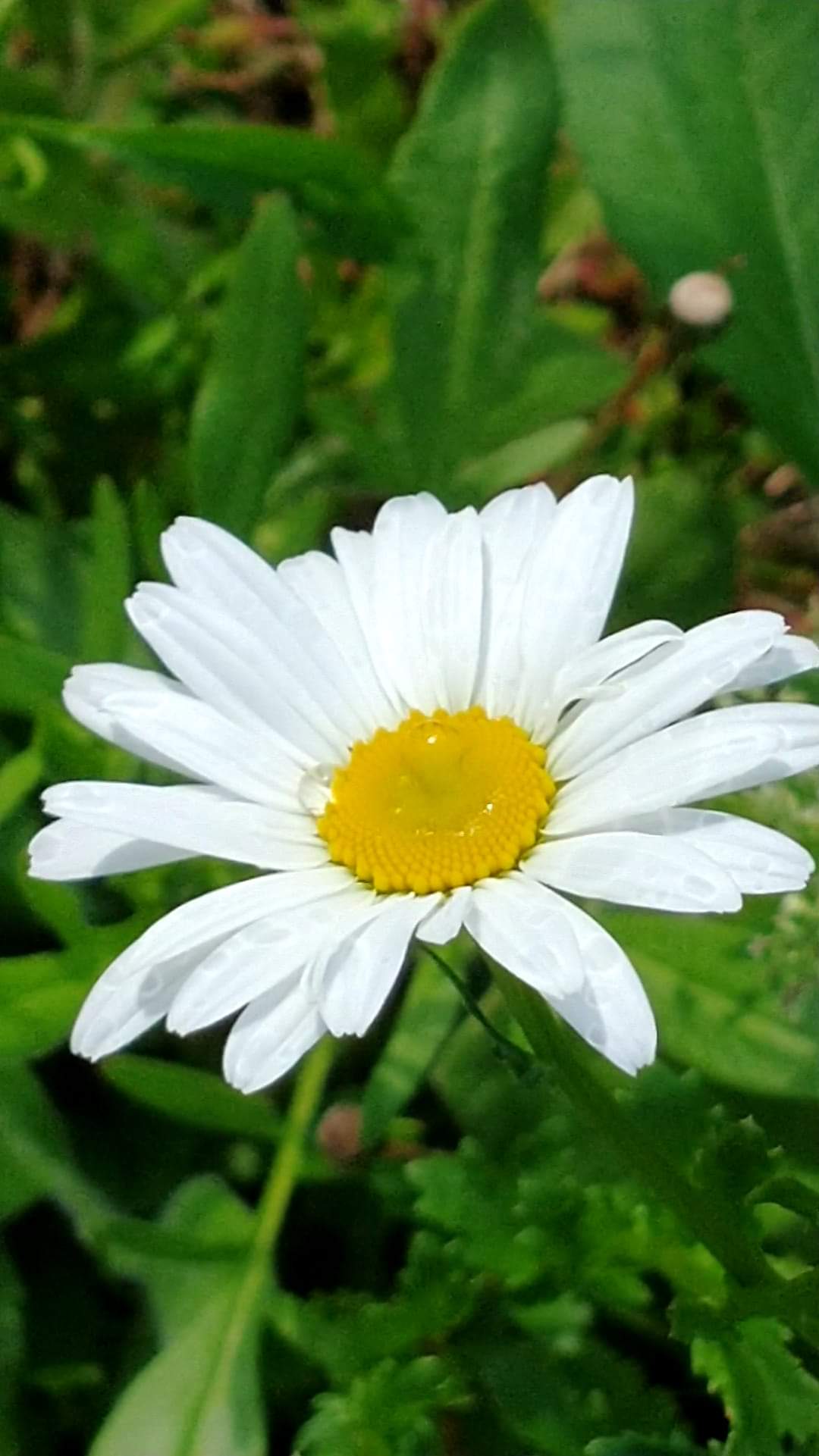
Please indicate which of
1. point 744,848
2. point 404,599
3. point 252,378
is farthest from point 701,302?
point 744,848

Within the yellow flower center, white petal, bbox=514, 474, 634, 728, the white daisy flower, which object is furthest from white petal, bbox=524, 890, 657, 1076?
white petal, bbox=514, 474, 634, 728

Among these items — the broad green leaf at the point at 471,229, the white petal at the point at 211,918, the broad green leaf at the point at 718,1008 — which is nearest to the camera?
the white petal at the point at 211,918

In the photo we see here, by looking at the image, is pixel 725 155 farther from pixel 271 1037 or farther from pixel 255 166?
pixel 271 1037

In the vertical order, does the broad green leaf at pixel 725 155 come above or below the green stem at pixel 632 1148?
above

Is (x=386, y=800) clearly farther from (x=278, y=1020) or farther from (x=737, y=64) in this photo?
(x=737, y=64)

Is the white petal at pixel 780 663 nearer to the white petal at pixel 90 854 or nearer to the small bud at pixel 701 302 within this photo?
the white petal at pixel 90 854

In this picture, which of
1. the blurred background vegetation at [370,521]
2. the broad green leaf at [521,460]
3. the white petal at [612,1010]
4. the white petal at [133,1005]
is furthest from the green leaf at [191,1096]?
the broad green leaf at [521,460]

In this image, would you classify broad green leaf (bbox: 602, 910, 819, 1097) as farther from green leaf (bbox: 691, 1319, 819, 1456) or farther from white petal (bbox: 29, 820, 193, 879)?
white petal (bbox: 29, 820, 193, 879)
